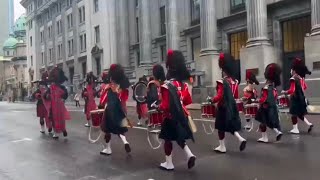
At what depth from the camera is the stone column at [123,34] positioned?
4541cm

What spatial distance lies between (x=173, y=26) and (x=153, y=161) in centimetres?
2796

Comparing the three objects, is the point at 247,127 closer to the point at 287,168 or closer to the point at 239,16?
the point at 287,168

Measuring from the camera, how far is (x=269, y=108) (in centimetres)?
1082

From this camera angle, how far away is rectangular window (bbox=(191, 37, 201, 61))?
35353mm

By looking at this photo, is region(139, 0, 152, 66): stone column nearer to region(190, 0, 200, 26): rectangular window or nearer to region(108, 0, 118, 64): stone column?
region(190, 0, 200, 26): rectangular window

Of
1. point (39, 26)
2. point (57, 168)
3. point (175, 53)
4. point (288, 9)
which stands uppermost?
point (39, 26)

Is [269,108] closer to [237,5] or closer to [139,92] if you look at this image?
[139,92]

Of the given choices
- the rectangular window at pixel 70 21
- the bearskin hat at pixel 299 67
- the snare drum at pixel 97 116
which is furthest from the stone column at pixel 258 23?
the rectangular window at pixel 70 21

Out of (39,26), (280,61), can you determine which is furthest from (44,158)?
(39,26)

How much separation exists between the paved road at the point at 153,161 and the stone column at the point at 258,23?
1474 cm

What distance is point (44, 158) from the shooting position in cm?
989

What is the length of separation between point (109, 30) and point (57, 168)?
38.4 m

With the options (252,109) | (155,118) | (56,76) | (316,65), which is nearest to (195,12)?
(316,65)

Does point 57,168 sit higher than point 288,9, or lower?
lower
